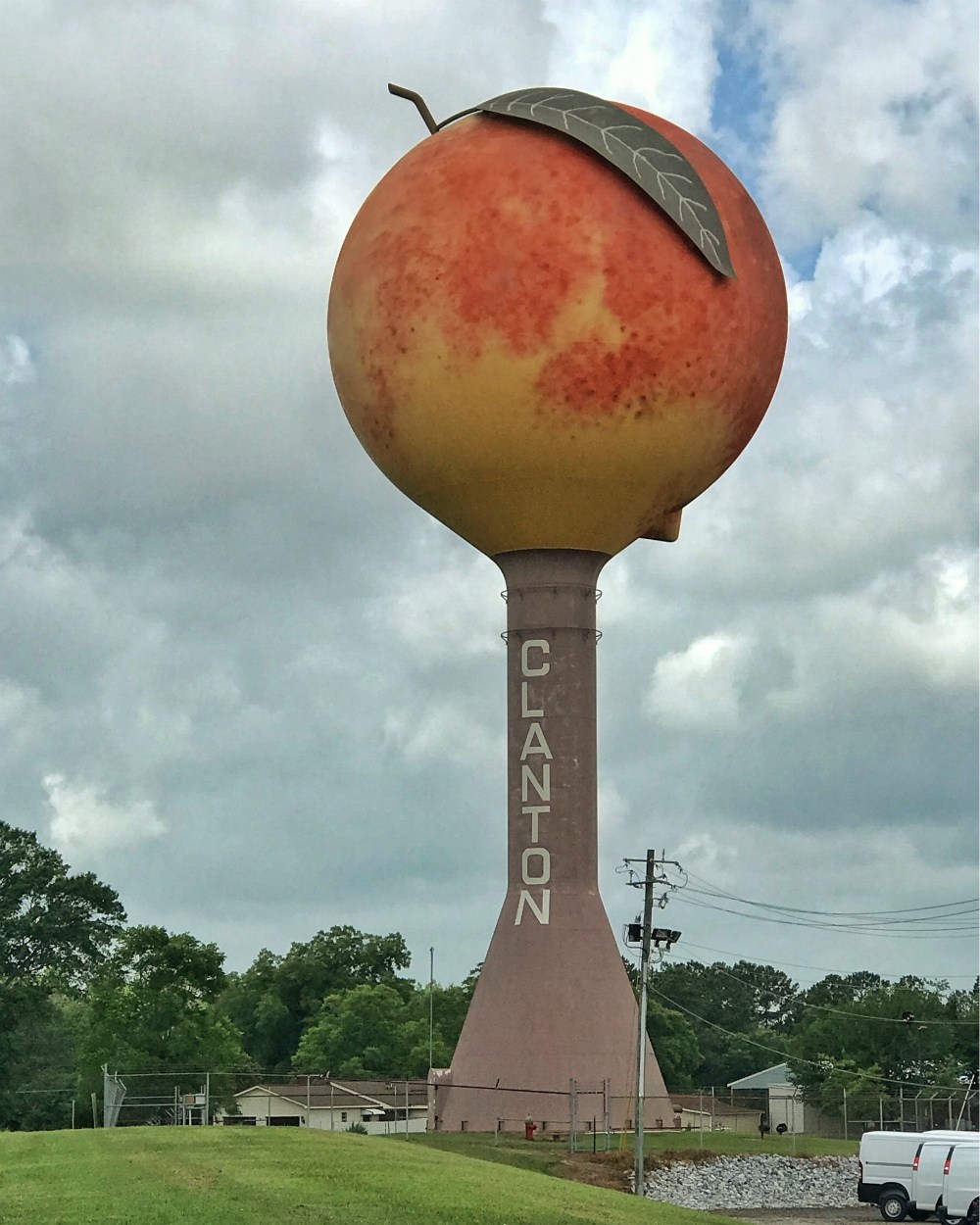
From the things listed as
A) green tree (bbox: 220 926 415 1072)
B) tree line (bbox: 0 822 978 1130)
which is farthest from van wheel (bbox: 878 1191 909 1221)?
green tree (bbox: 220 926 415 1072)

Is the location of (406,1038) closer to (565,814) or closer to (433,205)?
(565,814)

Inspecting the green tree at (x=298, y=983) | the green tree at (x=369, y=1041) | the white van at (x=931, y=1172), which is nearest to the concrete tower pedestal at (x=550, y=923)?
the white van at (x=931, y=1172)

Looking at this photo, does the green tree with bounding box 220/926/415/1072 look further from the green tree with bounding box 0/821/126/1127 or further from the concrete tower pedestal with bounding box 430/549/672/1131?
the concrete tower pedestal with bounding box 430/549/672/1131

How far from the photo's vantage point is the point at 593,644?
41.4 metres

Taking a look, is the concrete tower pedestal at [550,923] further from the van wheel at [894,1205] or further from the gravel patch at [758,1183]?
the van wheel at [894,1205]

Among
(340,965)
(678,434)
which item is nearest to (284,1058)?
(340,965)

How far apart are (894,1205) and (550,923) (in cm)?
891

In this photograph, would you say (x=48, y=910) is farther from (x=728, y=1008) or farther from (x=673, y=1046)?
(x=728, y=1008)

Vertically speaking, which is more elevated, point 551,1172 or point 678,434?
point 678,434

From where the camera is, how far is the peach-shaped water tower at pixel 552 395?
3759 cm

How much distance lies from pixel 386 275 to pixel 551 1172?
1825 centimetres

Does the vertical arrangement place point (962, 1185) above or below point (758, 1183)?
above

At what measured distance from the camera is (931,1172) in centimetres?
3456

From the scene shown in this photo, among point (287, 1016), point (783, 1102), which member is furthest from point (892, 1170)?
point (287, 1016)
